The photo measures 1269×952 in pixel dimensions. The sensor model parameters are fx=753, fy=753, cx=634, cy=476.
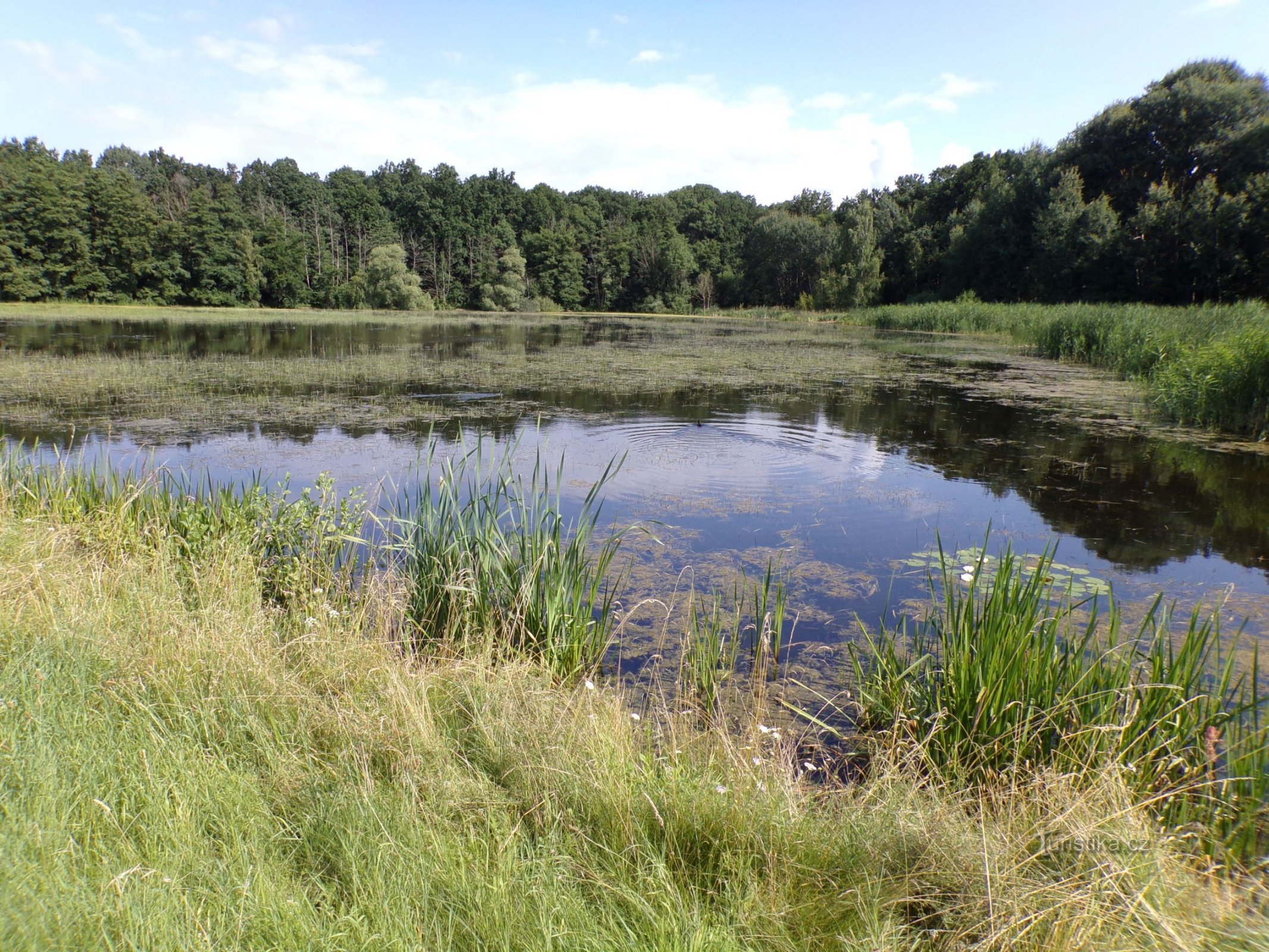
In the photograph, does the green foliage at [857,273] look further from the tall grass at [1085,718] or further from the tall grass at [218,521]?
the tall grass at [1085,718]

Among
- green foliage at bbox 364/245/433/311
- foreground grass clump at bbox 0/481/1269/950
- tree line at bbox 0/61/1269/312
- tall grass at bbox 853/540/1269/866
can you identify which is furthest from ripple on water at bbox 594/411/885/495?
green foliage at bbox 364/245/433/311

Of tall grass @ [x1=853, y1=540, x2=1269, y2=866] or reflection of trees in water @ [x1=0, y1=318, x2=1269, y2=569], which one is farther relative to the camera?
reflection of trees in water @ [x1=0, y1=318, x2=1269, y2=569]

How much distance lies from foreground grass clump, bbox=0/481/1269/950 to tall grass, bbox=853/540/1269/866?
0.46ft

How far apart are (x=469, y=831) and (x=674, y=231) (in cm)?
6473

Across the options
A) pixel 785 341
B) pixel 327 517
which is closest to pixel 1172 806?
pixel 327 517

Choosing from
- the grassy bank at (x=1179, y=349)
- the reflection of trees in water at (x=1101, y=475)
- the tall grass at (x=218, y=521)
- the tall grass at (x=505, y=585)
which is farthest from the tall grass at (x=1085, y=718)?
the grassy bank at (x=1179, y=349)

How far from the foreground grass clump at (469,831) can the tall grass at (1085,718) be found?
14 centimetres

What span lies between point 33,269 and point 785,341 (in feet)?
129

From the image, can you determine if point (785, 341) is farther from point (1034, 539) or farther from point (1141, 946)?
point (1141, 946)

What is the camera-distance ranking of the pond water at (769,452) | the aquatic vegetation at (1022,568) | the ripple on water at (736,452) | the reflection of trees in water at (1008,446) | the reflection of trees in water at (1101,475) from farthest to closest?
the ripple on water at (736,452) → the reflection of trees in water at (1008,446) → the reflection of trees in water at (1101,475) → the pond water at (769,452) → the aquatic vegetation at (1022,568)

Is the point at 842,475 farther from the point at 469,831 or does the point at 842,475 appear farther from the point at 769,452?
the point at 469,831

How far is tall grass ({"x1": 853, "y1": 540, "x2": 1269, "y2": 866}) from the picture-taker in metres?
2.24

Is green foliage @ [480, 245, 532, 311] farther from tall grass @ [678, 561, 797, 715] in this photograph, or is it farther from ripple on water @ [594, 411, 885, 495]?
tall grass @ [678, 561, 797, 715]

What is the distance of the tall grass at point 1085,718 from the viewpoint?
224 cm
